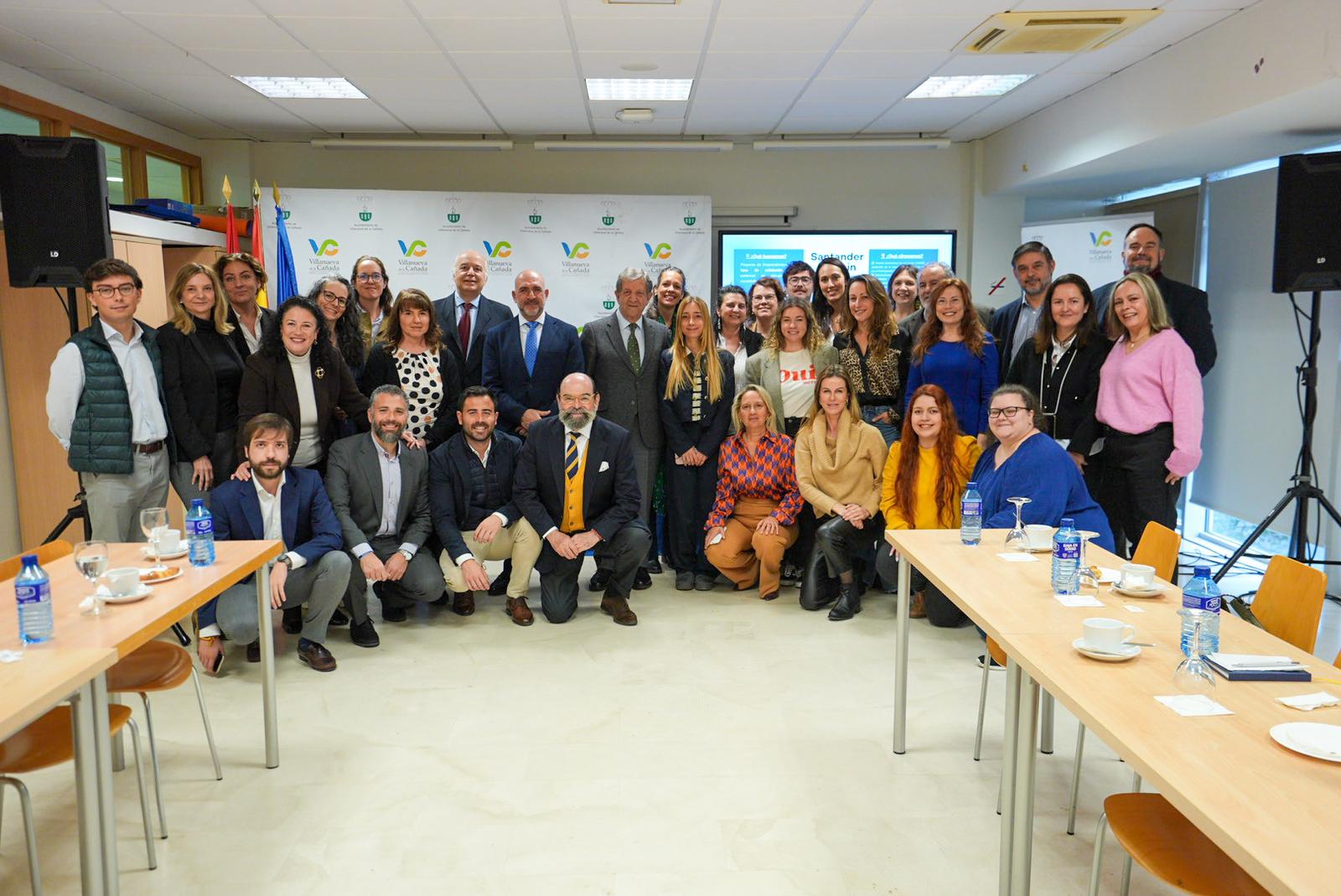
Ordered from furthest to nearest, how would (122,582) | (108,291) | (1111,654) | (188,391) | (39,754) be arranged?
(188,391)
(108,291)
(122,582)
(39,754)
(1111,654)

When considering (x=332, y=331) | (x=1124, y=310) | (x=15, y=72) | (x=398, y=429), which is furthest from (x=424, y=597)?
(x=15, y=72)

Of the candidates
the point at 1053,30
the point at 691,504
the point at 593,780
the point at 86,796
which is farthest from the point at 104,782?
the point at 1053,30

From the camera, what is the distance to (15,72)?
5.42 meters

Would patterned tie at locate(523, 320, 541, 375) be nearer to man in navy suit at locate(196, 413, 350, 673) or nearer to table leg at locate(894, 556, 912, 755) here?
man in navy suit at locate(196, 413, 350, 673)

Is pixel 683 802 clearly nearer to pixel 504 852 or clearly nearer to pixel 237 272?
pixel 504 852

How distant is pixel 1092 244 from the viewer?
22.7ft

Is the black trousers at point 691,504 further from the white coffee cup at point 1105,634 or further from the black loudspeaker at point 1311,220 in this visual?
the white coffee cup at point 1105,634

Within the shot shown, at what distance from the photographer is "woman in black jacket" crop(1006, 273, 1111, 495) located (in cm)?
435

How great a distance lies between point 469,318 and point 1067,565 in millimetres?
3628

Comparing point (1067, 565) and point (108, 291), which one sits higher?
point (108, 291)

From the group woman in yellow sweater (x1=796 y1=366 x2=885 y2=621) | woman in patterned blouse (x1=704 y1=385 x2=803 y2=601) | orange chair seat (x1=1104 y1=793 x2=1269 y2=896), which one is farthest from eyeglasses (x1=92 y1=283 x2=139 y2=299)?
orange chair seat (x1=1104 y1=793 x2=1269 y2=896)

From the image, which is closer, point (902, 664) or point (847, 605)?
point (902, 664)

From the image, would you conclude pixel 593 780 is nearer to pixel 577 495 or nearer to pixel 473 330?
pixel 577 495

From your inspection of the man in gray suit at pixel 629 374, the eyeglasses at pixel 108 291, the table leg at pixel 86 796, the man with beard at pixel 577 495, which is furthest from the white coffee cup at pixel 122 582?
the man in gray suit at pixel 629 374
